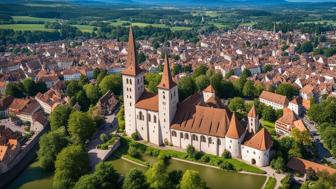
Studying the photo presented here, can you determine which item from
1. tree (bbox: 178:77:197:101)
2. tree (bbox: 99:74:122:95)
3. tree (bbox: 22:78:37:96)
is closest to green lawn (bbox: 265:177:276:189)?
tree (bbox: 178:77:197:101)

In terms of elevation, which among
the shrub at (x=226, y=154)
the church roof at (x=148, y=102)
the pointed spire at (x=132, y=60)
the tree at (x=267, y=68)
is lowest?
the shrub at (x=226, y=154)

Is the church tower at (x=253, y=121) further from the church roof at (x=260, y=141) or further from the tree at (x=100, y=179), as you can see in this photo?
the tree at (x=100, y=179)

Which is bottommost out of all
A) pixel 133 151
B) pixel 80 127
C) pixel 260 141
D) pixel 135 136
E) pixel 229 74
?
pixel 133 151

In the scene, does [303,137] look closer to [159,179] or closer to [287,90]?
[159,179]

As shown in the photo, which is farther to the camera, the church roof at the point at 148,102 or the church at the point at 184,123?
the church roof at the point at 148,102

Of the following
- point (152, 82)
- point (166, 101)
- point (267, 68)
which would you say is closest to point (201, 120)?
point (166, 101)

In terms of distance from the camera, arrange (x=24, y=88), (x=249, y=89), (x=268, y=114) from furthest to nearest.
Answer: (x=24, y=88)
(x=249, y=89)
(x=268, y=114)

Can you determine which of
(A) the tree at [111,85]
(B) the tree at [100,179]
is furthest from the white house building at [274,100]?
(B) the tree at [100,179]
